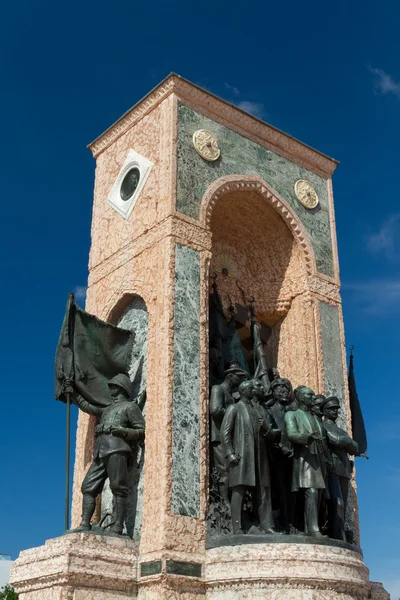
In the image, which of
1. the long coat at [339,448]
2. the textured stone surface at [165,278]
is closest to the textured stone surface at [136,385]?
the textured stone surface at [165,278]

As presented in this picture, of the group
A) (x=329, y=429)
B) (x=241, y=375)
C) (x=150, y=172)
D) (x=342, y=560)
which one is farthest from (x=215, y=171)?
(x=342, y=560)

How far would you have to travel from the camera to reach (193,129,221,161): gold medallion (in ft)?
41.3

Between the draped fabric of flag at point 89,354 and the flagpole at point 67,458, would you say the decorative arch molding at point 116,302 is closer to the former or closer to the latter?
the draped fabric of flag at point 89,354

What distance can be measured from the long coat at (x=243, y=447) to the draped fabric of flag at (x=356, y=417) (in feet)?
9.73

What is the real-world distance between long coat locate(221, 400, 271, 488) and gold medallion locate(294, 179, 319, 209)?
4.57 metres

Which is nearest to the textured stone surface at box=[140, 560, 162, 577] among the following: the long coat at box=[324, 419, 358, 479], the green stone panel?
the long coat at box=[324, 419, 358, 479]

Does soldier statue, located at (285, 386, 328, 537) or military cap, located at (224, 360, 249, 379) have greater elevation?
military cap, located at (224, 360, 249, 379)

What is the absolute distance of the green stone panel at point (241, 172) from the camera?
1221 cm

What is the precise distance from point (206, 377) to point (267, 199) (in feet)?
12.3

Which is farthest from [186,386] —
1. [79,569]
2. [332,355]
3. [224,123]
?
[224,123]

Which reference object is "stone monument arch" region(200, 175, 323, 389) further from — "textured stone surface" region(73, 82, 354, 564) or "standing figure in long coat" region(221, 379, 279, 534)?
"standing figure in long coat" region(221, 379, 279, 534)

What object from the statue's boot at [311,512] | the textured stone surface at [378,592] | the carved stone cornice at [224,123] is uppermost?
the carved stone cornice at [224,123]

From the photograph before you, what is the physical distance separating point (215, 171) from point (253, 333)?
272 centimetres

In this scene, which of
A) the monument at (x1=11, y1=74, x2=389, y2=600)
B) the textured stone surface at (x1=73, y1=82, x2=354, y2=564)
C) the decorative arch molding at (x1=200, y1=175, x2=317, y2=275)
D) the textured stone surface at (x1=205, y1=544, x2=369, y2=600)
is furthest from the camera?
the decorative arch molding at (x1=200, y1=175, x2=317, y2=275)
